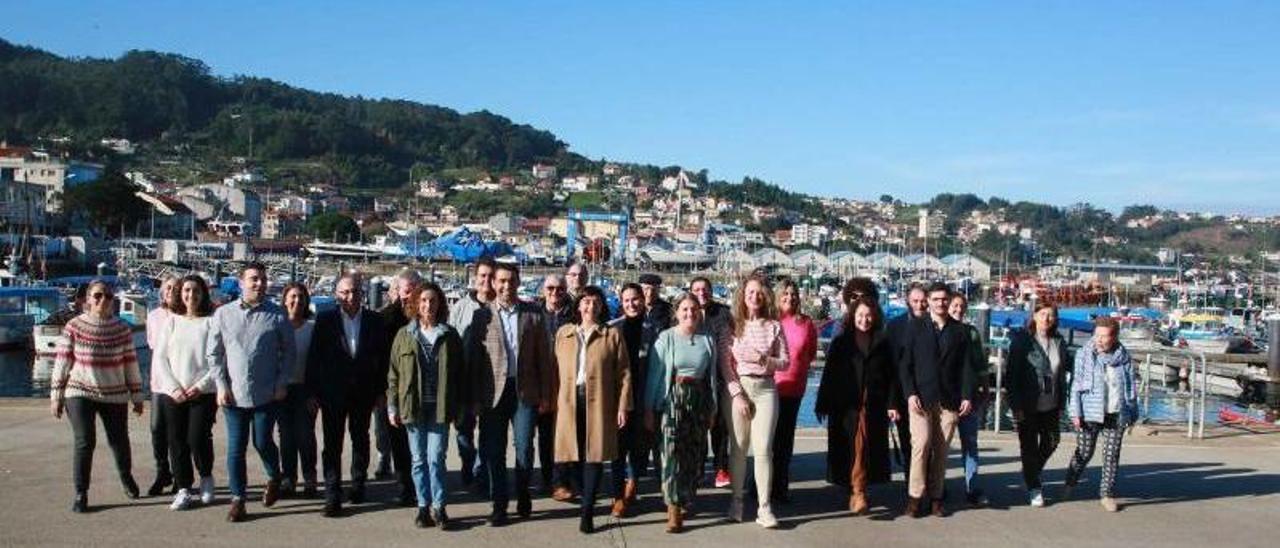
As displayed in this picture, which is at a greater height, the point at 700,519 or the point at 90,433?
the point at 90,433

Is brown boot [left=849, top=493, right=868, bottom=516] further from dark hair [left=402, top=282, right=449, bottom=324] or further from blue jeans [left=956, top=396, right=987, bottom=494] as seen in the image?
dark hair [left=402, top=282, right=449, bottom=324]

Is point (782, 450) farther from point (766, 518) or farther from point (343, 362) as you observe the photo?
point (343, 362)

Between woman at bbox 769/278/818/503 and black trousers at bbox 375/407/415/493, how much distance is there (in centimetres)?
235

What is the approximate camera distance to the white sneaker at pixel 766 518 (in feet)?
22.4

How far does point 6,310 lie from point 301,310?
3457 centimetres

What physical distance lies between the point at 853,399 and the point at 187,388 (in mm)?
4230

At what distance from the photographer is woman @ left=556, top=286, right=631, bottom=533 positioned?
6.61m

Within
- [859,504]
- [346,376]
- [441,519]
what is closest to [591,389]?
[441,519]

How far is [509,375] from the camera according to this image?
6.87 meters

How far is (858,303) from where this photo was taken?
7434 millimetres

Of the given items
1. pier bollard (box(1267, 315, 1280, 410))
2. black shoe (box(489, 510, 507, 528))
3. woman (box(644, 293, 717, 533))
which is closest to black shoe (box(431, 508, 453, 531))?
black shoe (box(489, 510, 507, 528))

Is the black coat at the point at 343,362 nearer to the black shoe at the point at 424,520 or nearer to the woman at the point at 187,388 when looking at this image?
the woman at the point at 187,388

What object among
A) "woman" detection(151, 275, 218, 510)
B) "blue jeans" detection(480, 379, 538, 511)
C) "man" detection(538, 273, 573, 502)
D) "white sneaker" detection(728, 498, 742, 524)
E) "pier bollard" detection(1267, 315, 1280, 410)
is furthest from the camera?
"pier bollard" detection(1267, 315, 1280, 410)

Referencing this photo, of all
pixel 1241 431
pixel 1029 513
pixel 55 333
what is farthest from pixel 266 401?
pixel 55 333
